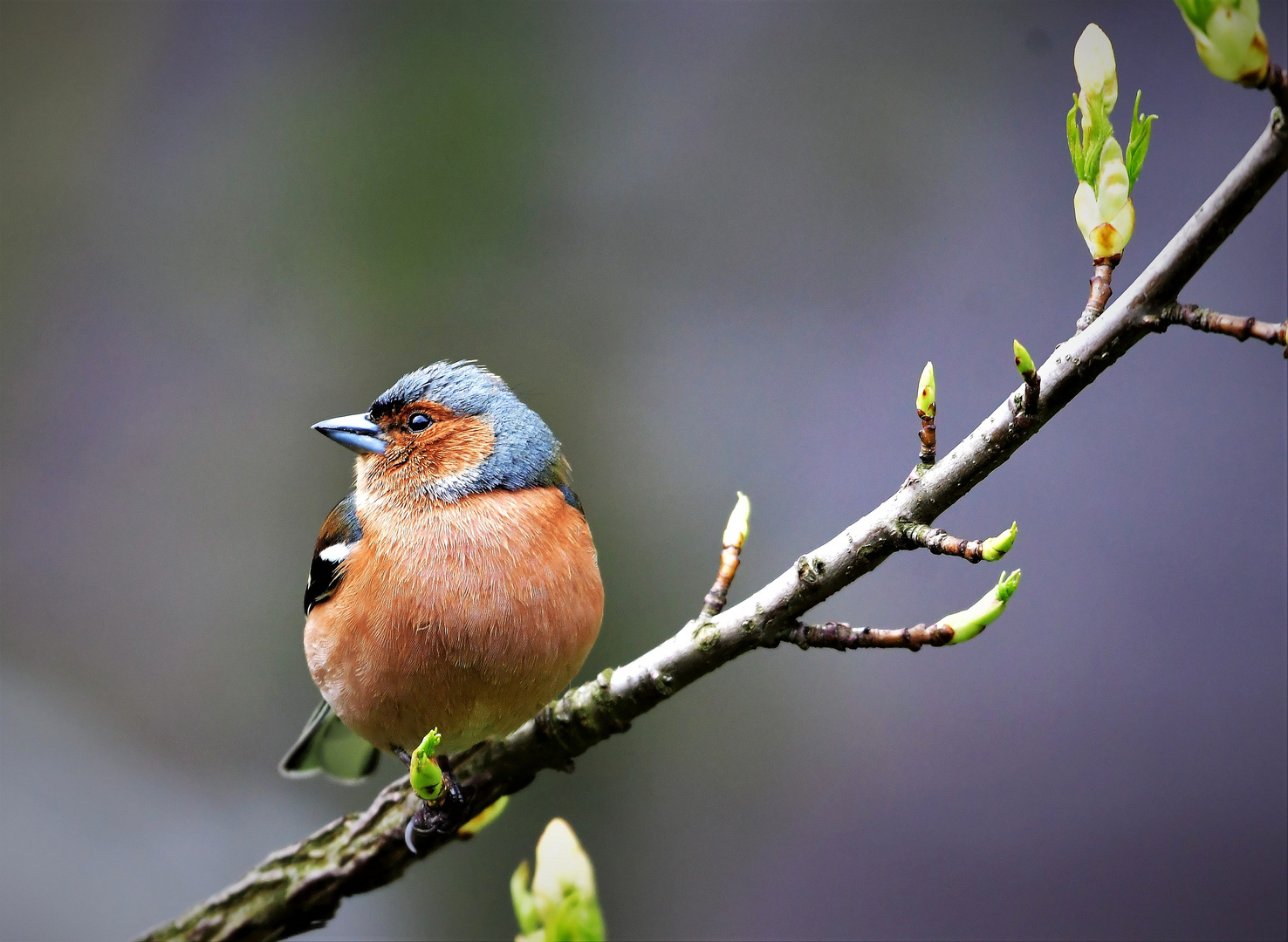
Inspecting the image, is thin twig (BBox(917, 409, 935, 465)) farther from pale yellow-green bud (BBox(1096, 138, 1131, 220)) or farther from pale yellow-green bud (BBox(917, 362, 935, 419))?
pale yellow-green bud (BBox(1096, 138, 1131, 220))

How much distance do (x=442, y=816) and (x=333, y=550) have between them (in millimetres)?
602

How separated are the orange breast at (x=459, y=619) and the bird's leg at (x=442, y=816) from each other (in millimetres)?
73

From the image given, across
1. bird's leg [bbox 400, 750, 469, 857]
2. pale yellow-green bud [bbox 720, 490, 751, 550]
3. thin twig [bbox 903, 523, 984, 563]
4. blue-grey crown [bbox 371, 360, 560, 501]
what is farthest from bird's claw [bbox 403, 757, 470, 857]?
thin twig [bbox 903, 523, 984, 563]

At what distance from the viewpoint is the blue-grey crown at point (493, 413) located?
1.96 meters

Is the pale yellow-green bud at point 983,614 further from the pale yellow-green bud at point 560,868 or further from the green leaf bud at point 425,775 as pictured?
the green leaf bud at point 425,775

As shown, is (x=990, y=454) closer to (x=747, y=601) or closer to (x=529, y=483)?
(x=747, y=601)

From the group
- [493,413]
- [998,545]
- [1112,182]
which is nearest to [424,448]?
[493,413]

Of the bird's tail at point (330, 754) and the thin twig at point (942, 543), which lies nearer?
the thin twig at point (942, 543)

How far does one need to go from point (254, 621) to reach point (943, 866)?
2943 millimetres

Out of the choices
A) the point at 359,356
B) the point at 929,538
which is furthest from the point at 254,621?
the point at 929,538

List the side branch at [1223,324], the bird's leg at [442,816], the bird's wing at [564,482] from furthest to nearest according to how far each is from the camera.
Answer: the bird's wing at [564,482] < the bird's leg at [442,816] < the side branch at [1223,324]

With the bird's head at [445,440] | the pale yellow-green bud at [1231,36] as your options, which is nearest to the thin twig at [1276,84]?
the pale yellow-green bud at [1231,36]

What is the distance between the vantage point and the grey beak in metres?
1.92

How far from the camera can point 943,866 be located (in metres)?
3.20
